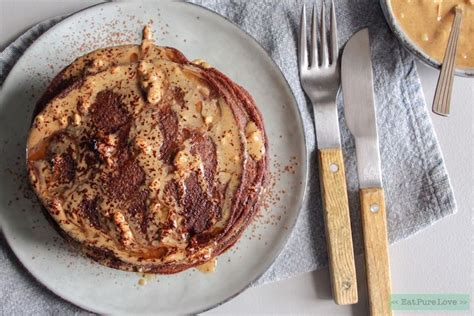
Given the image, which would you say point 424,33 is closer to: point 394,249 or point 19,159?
point 394,249

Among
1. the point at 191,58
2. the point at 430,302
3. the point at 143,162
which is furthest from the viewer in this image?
the point at 430,302

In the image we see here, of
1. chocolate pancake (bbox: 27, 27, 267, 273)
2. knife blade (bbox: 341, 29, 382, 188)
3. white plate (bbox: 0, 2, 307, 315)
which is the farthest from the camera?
knife blade (bbox: 341, 29, 382, 188)

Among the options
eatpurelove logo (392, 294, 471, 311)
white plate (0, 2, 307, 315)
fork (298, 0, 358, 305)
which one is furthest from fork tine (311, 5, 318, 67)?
eatpurelove logo (392, 294, 471, 311)

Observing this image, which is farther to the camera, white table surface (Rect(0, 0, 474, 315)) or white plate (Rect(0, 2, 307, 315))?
white table surface (Rect(0, 0, 474, 315))

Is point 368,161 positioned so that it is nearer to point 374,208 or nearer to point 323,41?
point 374,208

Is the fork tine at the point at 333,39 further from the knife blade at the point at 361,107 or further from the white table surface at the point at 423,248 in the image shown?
the white table surface at the point at 423,248

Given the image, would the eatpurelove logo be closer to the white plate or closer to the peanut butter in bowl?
the white plate

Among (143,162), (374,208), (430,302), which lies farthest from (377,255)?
(143,162)
